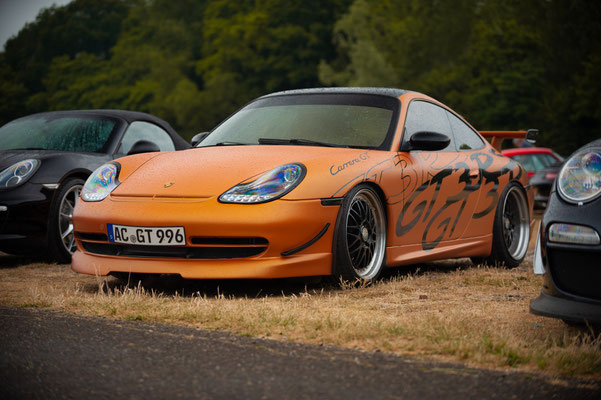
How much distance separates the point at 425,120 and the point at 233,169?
1974 millimetres

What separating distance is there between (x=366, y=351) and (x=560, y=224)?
1053 millimetres

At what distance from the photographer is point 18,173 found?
282 inches

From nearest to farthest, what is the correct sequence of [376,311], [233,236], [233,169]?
[376,311] → [233,236] → [233,169]

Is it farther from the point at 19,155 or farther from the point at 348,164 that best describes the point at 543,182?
the point at 348,164

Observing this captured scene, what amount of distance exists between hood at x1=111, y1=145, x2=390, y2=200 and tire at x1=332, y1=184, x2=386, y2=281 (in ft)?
0.54

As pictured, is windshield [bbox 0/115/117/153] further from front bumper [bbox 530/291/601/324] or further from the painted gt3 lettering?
front bumper [bbox 530/291/601/324]

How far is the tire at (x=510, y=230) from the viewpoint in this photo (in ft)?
23.4

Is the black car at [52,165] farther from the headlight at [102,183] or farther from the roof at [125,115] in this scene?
the headlight at [102,183]

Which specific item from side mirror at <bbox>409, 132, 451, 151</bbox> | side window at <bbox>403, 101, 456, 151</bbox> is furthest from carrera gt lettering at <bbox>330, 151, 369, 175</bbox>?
side window at <bbox>403, 101, 456, 151</bbox>

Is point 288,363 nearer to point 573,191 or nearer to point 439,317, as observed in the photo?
point 439,317

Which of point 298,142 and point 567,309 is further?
point 298,142

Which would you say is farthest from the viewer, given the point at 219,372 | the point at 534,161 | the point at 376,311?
the point at 534,161

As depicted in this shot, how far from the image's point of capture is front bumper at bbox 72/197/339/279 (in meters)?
4.95

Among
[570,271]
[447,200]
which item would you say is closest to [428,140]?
[447,200]
